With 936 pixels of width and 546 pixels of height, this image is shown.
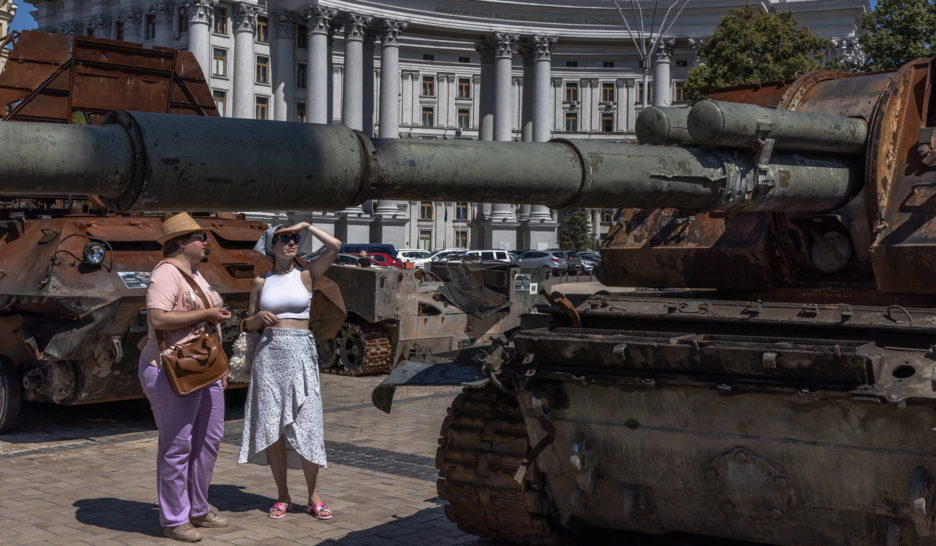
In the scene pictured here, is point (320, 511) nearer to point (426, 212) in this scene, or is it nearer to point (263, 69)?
point (263, 69)

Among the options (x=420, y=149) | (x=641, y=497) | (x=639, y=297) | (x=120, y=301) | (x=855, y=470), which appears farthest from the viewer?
(x=120, y=301)

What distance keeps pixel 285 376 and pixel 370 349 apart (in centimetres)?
815

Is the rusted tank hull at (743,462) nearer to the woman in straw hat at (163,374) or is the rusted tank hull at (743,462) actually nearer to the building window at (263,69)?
the woman in straw hat at (163,374)

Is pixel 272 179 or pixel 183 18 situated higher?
pixel 183 18

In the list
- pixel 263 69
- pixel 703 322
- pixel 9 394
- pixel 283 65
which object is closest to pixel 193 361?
pixel 703 322

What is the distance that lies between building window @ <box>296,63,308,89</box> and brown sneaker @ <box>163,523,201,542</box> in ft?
187

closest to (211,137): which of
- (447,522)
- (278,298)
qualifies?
(278,298)

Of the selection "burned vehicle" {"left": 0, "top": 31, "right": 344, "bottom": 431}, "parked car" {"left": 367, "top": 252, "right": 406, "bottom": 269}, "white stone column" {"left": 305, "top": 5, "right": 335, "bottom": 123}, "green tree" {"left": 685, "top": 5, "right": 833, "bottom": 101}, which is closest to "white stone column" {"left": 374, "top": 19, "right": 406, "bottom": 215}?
"white stone column" {"left": 305, "top": 5, "right": 335, "bottom": 123}

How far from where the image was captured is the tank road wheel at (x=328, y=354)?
617 inches

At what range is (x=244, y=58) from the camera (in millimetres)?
58281

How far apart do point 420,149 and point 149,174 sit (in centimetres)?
107

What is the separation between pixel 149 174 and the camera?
3.51 meters

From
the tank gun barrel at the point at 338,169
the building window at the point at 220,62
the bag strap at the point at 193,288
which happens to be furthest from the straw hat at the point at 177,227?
the building window at the point at 220,62

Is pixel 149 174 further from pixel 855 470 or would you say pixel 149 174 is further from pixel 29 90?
pixel 29 90
